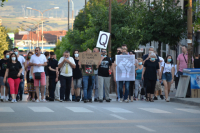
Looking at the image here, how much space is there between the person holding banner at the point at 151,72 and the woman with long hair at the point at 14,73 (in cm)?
453

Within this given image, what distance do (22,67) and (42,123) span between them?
8.01 metres

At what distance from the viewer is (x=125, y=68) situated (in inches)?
677

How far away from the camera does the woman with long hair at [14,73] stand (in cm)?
1669

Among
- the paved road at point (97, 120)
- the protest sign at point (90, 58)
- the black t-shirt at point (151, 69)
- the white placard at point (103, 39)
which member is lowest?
the paved road at point (97, 120)

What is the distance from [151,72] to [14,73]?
4.89 metres

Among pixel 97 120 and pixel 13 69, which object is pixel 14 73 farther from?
pixel 97 120

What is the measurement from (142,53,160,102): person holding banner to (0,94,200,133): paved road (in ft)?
9.62

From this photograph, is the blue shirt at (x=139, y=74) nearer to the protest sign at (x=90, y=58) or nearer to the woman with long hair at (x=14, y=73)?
the protest sign at (x=90, y=58)

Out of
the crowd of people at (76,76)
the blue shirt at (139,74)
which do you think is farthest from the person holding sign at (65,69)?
the blue shirt at (139,74)

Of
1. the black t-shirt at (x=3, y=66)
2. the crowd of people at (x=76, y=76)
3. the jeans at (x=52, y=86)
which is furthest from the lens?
the jeans at (x=52, y=86)

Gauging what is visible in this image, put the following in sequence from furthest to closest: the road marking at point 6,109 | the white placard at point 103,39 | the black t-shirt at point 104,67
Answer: the white placard at point 103,39 < the black t-shirt at point 104,67 < the road marking at point 6,109

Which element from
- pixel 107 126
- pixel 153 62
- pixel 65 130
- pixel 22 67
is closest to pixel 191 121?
pixel 107 126

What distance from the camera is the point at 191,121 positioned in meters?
10.9

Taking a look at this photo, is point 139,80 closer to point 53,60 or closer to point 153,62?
point 153,62
